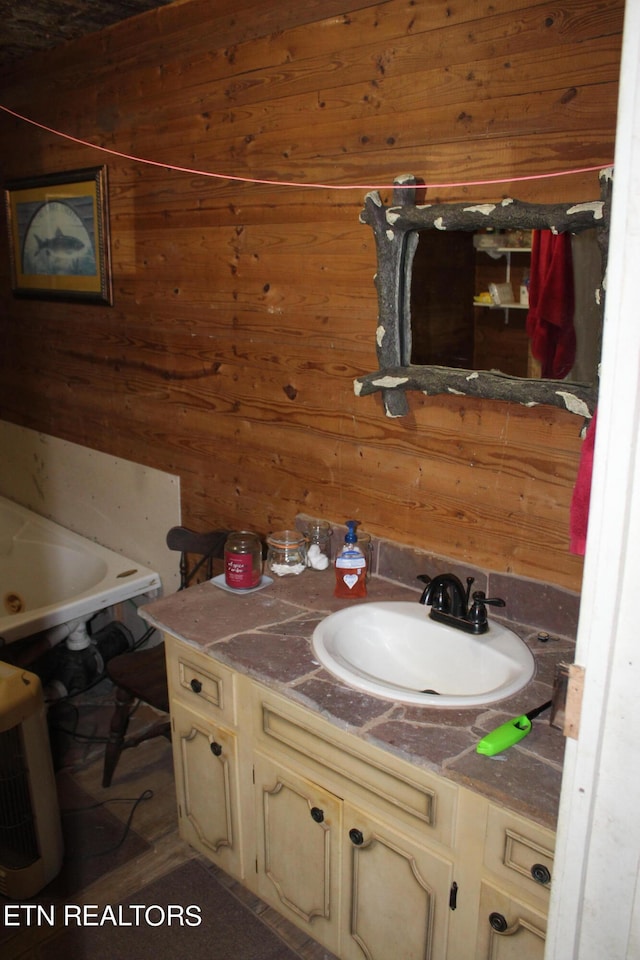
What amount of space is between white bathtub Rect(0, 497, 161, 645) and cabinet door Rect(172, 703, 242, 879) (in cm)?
79

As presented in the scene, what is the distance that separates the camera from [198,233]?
2.47 meters

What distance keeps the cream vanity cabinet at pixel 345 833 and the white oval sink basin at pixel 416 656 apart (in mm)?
132

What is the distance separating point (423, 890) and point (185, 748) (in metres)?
0.77

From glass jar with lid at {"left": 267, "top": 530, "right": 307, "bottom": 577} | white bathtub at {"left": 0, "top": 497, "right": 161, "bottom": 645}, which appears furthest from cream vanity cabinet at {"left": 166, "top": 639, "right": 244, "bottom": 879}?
white bathtub at {"left": 0, "top": 497, "right": 161, "bottom": 645}

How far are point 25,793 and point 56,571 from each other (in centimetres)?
137

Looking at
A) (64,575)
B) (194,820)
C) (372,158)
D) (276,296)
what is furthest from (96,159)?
(194,820)

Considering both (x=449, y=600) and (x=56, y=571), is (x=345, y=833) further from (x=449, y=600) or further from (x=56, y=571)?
(x=56, y=571)

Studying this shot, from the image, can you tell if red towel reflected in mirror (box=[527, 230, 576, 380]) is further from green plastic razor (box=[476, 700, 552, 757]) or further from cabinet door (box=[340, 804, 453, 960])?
cabinet door (box=[340, 804, 453, 960])

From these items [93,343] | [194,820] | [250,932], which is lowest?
[250,932]

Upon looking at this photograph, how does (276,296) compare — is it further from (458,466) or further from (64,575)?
(64,575)

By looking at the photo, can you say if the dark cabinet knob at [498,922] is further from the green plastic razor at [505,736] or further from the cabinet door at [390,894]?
the green plastic razor at [505,736]

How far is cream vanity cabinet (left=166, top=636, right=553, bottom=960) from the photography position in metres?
1.39

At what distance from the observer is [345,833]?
166cm

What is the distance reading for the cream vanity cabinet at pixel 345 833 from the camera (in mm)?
1394
